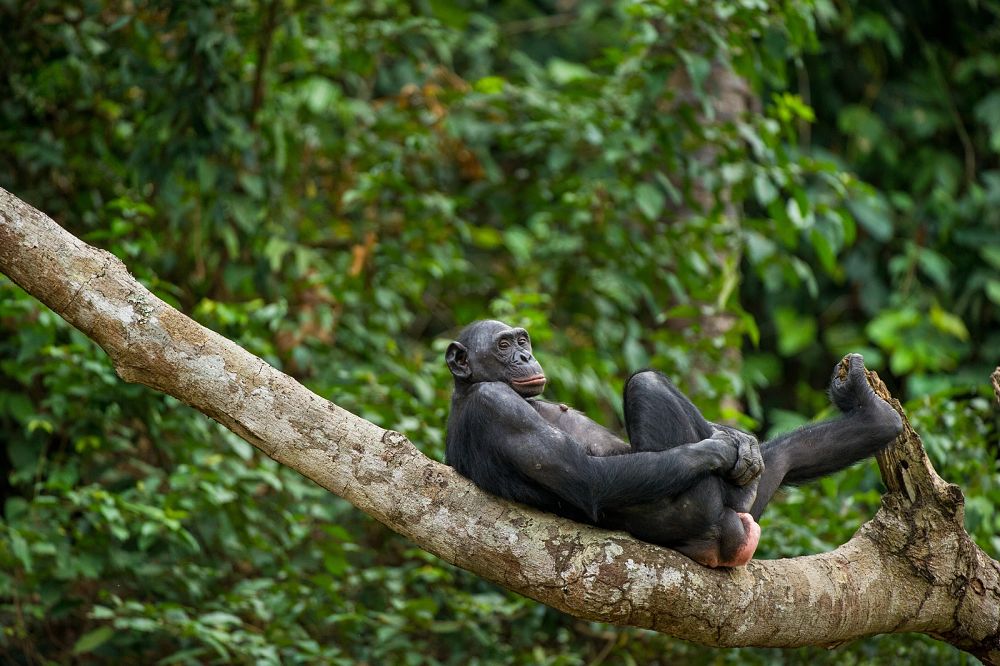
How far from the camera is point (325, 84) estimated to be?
8383 millimetres

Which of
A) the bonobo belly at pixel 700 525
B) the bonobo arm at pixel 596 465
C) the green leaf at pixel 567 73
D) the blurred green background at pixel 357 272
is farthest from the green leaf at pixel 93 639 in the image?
the green leaf at pixel 567 73

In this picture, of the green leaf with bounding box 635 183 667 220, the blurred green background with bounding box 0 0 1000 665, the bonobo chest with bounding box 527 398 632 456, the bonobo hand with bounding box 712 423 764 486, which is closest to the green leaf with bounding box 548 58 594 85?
the blurred green background with bounding box 0 0 1000 665

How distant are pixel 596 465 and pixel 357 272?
4124 mm

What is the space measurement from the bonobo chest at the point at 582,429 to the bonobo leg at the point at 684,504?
0.23 meters

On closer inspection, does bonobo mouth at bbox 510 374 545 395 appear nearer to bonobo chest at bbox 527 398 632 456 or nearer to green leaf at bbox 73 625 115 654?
bonobo chest at bbox 527 398 632 456

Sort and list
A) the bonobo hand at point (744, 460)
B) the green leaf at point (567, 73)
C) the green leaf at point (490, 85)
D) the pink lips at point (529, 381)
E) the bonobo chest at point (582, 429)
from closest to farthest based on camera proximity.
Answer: the bonobo hand at point (744, 460) → the bonobo chest at point (582, 429) → the pink lips at point (529, 381) → the green leaf at point (490, 85) → the green leaf at point (567, 73)

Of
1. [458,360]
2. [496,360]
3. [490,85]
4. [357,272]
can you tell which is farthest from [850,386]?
[357,272]

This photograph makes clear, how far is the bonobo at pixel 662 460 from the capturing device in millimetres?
4184

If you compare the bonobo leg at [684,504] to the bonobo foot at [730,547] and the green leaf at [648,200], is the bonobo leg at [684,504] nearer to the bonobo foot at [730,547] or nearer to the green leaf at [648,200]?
the bonobo foot at [730,547]

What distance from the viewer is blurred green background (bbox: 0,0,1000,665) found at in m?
6.21

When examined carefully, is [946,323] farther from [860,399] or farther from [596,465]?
[596,465]

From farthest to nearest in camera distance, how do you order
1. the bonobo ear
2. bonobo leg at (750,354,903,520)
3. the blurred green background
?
the blurred green background < the bonobo ear < bonobo leg at (750,354,903,520)

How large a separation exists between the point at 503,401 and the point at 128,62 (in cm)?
446

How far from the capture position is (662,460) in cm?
421
